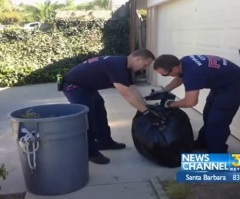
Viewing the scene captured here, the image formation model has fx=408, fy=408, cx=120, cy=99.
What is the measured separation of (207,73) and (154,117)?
0.79m

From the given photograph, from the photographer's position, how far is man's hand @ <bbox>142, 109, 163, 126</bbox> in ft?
15.3

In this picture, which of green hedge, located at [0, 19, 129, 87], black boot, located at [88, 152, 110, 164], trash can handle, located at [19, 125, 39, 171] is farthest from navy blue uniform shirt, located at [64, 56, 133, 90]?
green hedge, located at [0, 19, 129, 87]

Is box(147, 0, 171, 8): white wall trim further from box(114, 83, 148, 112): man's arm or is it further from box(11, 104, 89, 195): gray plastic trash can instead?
box(11, 104, 89, 195): gray plastic trash can

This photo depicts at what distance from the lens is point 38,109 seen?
4.43 meters

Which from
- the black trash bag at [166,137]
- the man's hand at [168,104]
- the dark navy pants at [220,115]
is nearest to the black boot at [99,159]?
the black trash bag at [166,137]

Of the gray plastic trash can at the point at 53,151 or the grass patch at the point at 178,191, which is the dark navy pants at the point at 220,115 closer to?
the grass patch at the point at 178,191

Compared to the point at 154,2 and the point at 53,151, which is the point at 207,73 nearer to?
the point at 53,151

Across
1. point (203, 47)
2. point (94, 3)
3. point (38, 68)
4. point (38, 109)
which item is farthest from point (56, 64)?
point (94, 3)

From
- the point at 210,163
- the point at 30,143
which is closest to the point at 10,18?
the point at 30,143

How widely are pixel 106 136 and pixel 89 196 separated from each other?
1.56m

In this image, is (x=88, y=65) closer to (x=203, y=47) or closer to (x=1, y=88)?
(x=203, y=47)

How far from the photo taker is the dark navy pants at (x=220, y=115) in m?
4.65

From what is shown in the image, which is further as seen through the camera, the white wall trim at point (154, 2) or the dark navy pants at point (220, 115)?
the white wall trim at point (154, 2)

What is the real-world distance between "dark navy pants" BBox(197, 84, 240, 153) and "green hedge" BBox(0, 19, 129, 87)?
9.03 m
